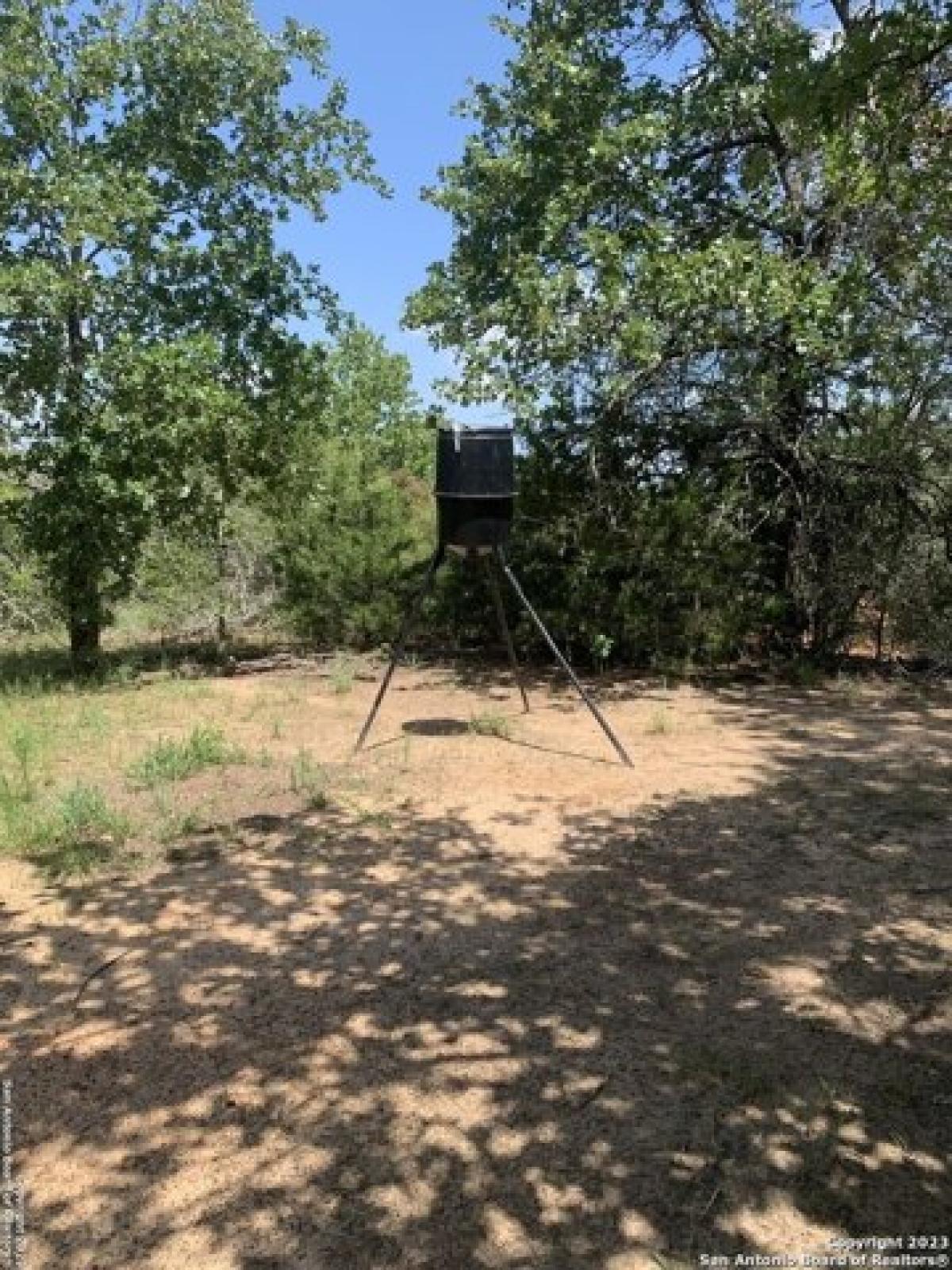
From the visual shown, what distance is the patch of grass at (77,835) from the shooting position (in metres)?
5.21

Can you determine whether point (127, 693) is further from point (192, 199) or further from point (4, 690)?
point (192, 199)

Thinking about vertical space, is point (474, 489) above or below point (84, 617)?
above

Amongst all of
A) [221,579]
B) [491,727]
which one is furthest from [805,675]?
[221,579]

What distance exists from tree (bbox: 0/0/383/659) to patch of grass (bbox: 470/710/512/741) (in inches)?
166

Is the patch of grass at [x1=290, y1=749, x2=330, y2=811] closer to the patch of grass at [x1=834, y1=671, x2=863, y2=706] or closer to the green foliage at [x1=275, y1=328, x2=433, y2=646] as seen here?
the patch of grass at [x1=834, y1=671, x2=863, y2=706]

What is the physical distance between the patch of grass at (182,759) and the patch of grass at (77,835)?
0.75m

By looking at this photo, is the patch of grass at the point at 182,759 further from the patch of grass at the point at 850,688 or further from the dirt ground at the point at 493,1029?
the patch of grass at the point at 850,688

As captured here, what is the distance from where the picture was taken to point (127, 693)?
10016mm

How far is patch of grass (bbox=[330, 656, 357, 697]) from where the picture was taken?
10023 mm

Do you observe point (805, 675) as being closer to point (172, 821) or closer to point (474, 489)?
point (474, 489)

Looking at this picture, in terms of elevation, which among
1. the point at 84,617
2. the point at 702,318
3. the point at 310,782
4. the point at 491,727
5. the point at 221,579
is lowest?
the point at 310,782

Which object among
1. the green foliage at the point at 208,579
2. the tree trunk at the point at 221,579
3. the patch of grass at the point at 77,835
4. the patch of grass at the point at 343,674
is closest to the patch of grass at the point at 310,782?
the patch of grass at the point at 77,835

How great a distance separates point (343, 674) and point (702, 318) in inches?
190

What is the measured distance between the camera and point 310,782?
21.5 ft
